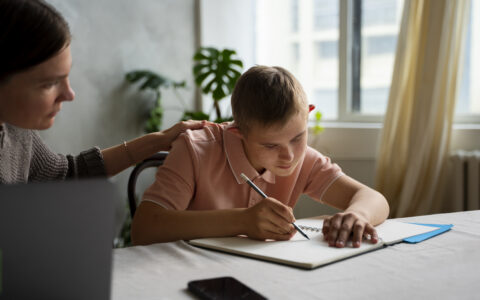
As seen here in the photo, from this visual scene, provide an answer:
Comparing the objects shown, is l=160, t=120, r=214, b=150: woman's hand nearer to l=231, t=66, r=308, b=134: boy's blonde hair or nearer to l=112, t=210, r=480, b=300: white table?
l=231, t=66, r=308, b=134: boy's blonde hair

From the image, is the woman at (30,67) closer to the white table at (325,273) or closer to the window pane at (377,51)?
the white table at (325,273)

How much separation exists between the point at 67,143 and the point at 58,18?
5.65 ft

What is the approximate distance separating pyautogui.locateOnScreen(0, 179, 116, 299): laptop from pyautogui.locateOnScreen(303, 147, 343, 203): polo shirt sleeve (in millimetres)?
878

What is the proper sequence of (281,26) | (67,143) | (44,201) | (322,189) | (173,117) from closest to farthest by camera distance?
(44,201), (322,189), (67,143), (173,117), (281,26)

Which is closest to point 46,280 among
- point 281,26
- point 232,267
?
point 232,267

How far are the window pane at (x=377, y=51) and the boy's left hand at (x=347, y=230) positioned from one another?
7.65 feet

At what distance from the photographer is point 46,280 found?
0.49 meters

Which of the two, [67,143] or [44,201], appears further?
[67,143]

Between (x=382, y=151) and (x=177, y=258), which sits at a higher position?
(x=177, y=258)

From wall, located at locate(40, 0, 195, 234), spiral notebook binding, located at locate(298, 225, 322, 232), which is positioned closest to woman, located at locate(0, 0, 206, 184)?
spiral notebook binding, located at locate(298, 225, 322, 232)

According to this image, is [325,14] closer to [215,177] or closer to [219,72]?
[219,72]

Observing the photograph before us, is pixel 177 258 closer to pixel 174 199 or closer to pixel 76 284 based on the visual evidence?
pixel 174 199

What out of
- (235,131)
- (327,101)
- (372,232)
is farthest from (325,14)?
(372,232)

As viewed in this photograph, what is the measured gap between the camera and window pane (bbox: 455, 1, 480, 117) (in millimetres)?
2779
